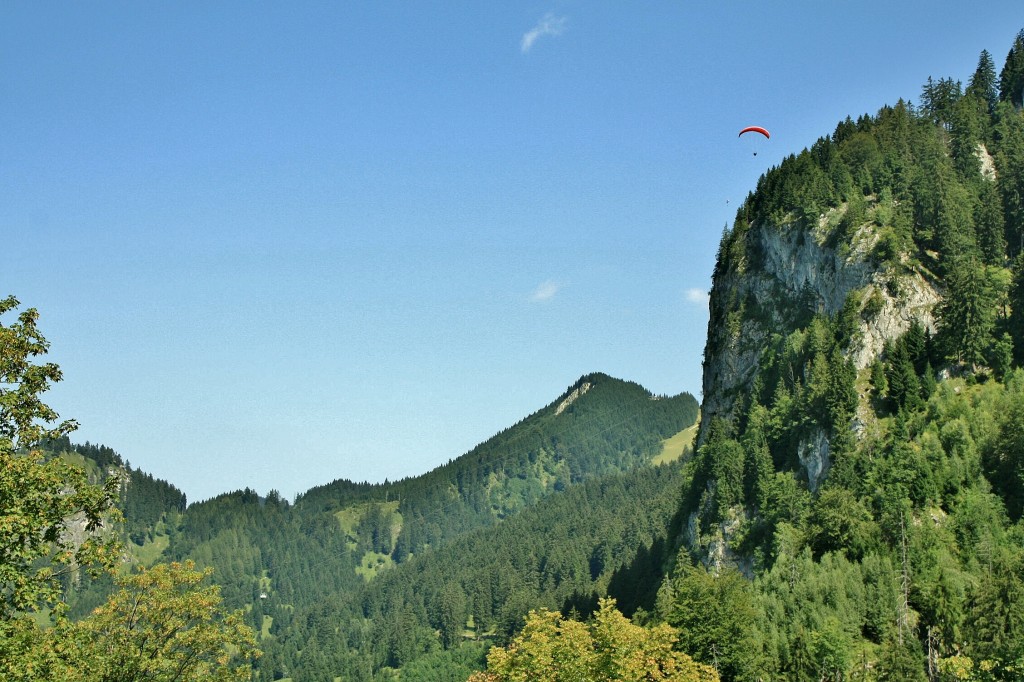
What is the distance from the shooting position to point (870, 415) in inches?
4528

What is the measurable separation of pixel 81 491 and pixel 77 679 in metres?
7.84

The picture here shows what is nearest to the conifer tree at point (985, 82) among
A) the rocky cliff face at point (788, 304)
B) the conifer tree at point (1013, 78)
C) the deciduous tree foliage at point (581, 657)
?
the conifer tree at point (1013, 78)

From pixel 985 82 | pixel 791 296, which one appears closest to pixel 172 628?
pixel 791 296

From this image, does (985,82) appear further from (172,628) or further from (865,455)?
(172,628)

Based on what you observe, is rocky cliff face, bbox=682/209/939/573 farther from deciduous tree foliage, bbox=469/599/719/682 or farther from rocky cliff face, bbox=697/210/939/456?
deciduous tree foliage, bbox=469/599/719/682

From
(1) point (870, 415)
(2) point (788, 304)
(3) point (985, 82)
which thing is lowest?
(1) point (870, 415)

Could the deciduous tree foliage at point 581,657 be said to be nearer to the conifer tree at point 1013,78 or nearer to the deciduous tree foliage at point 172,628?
the deciduous tree foliage at point 172,628

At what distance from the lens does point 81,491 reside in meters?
26.1

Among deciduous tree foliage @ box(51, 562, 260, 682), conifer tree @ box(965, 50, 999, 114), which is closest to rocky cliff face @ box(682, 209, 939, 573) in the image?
conifer tree @ box(965, 50, 999, 114)

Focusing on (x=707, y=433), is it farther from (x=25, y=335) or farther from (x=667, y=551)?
(x=25, y=335)

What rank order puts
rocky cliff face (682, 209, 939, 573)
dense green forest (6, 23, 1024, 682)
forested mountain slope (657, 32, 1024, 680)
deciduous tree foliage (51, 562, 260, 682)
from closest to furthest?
deciduous tree foliage (51, 562, 260, 682) < dense green forest (6, 23, 1024, 682) < forested mountain slope (657, 32, 1024, 680) < rocky cliff face (682, 209, 939, 573)

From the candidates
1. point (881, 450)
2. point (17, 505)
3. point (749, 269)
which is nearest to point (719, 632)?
point (881, 450)

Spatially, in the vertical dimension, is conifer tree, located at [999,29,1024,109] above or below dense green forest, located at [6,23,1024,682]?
above

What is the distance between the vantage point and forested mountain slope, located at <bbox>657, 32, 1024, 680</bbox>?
84.2 m
